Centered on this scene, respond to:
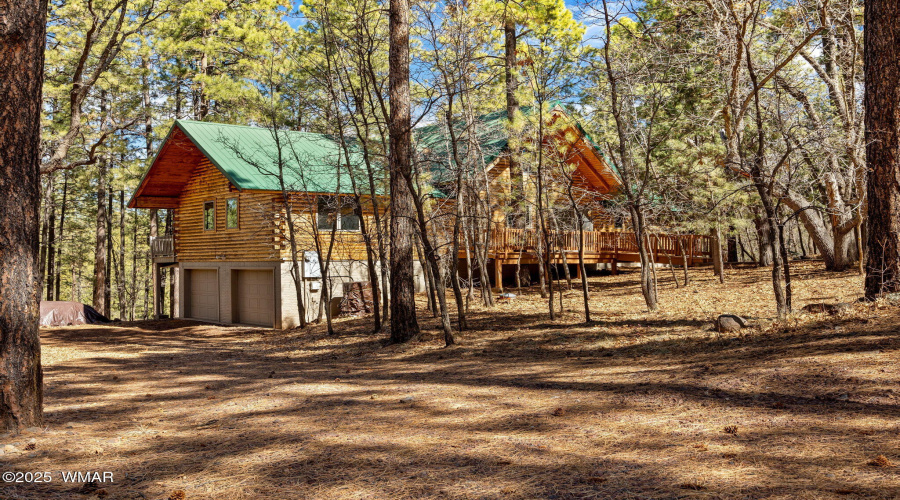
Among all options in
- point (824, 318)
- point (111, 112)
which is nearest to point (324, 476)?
point (824, 318)

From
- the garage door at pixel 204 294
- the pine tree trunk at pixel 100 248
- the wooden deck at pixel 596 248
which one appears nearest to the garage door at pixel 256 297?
the garage door at pixel 204 294

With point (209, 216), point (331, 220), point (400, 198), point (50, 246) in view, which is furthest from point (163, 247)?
point (400, 198)

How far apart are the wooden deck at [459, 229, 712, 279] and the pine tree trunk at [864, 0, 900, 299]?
11598 millimetres

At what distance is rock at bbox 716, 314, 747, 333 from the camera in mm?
9520

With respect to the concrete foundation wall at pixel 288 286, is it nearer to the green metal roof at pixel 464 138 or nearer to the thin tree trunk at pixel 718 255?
the green metal roof at pixel 464 138

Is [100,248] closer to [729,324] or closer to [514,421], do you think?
[729,324]

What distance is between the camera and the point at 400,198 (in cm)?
1204

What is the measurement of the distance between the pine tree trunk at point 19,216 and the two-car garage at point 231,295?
48.0 ft

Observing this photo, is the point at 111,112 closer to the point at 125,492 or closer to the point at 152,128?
the point at 152,128

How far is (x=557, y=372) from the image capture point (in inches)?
316

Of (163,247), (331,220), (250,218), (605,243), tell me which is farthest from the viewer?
(163,247)

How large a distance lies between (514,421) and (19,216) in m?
4.38

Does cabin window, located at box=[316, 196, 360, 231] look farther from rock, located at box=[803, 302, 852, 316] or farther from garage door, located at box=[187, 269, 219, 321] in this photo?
rock, located at box=[803, 302, 852, 316]

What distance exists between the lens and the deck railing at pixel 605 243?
2066cm
